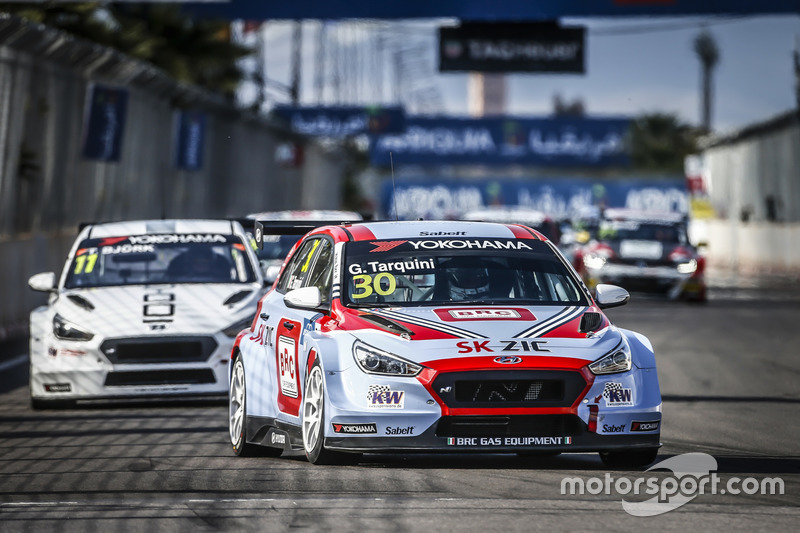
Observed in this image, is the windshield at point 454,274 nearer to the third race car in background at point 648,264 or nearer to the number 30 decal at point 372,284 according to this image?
the number 30 decal at point 372,284

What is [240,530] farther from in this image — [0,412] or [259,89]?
[259,89]

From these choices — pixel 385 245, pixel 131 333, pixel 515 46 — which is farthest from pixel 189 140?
pixel 385 245

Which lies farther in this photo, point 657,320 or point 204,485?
point 657,320

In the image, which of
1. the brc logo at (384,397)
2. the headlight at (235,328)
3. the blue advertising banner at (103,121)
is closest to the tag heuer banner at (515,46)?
the blue advertising banner at (103,121)

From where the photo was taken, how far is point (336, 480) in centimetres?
887

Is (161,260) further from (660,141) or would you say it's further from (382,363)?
(660,141)

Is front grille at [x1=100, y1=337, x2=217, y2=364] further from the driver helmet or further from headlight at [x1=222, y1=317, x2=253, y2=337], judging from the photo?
the driver helmet

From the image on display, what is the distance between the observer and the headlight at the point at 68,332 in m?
13.4

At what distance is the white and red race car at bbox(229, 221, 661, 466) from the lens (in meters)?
8.72

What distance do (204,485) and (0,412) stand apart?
492 centimetres

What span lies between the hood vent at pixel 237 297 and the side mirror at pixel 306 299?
4.41 m

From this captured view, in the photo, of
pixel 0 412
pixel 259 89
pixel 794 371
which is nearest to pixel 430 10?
pixel 794 371

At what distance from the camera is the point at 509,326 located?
354 inches

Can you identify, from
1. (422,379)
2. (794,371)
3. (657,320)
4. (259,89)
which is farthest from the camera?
(259,89)
